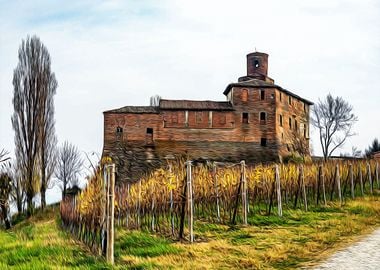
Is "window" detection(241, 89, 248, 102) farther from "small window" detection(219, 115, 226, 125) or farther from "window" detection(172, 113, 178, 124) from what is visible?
"window" detection(172, 113, 178, 124)

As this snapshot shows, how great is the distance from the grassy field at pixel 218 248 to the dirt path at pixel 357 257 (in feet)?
0.99

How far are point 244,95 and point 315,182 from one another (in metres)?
24.3

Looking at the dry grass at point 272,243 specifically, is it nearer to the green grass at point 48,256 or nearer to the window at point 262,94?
the green grass at point 48,256

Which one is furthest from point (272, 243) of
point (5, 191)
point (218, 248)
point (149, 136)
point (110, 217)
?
point (149, 136)

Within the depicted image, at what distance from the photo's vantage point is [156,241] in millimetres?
9922

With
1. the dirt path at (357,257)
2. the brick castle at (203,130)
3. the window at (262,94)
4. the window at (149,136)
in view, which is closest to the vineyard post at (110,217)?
the dirt path at (357,257)

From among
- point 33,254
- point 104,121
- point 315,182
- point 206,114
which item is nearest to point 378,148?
point 206,114

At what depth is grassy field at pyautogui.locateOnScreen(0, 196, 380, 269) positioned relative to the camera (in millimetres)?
7762

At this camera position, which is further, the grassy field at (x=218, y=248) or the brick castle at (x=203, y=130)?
the brick castle at (x=203, y=130)

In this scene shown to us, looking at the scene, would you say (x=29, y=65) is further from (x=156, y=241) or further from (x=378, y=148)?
(x=378, y=148)

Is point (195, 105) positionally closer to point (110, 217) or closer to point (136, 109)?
point (136, 109)

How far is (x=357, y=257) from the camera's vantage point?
8242 mm

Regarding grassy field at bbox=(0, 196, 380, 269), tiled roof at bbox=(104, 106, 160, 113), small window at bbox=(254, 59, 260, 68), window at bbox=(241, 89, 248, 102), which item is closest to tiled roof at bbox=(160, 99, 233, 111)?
tiled roof at bbox=(104, 106, 160, 113)

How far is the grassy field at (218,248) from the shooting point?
776cm
